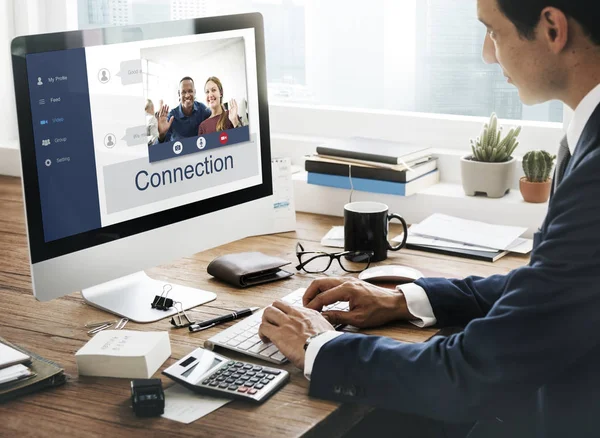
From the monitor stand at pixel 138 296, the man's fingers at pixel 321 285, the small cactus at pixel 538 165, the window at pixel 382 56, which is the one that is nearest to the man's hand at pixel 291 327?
the man's fingers at pixel 321 285

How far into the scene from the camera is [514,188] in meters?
2.26

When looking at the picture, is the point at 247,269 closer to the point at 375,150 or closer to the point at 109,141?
the point at 109,141

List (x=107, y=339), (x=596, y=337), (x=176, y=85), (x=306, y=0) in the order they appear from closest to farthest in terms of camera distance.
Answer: (x=596, y=337), (x=107, y=339), (x=176, y=85), (x=306, y=0)

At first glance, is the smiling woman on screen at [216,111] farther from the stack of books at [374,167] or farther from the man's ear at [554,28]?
the man's ear at [554,28]

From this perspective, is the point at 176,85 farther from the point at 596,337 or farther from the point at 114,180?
the point at 596,337

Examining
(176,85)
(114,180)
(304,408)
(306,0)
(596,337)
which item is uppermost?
(306,0)

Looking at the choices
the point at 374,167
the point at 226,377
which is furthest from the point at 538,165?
the point at 226,377

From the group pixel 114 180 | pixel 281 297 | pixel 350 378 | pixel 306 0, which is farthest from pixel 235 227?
pixel 306 0

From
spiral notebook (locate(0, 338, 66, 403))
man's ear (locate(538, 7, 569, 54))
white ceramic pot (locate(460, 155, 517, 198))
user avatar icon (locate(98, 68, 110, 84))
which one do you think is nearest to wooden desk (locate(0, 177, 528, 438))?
spiral notebook (locate(0, 338, 66, 403))

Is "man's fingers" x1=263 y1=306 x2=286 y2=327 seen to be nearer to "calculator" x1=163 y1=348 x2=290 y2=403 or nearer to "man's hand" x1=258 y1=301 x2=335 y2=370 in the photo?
"man's hand" x1=258 y1=301 x2=335 y2=370

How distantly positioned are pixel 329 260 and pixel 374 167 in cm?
40

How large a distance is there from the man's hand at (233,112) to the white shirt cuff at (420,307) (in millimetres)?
501

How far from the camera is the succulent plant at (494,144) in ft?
7.05

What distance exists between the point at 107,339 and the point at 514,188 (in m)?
1.27
